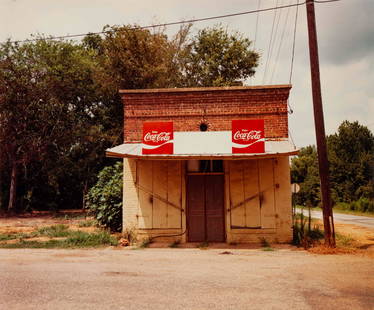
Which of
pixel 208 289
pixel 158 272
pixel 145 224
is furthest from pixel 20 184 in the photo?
pixel 208 289

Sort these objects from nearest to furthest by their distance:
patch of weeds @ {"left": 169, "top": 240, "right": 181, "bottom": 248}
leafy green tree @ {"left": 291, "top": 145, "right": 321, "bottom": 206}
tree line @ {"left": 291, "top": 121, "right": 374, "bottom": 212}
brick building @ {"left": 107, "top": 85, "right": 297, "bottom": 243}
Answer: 1. patch of weeds @ {"left": 169, "top": 240, "right": 181, "bottom": 248}
2. brick building @ {"left": 107, "top": 85, "right": 297, "bottom": 243}
3. tree line @ {"left": 291, "top": 121, "right": 374, "bottom": 212}
4. leafy green tree @ {"left": 291, "top": 145, "right": 321, "bottom": 206}

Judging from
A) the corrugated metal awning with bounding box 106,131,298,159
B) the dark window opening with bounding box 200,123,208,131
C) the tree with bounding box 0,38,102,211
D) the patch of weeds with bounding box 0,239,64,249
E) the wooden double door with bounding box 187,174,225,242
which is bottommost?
the patch of weeds with bounding box 0,239,64,249

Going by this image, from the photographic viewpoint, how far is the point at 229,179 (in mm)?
11578

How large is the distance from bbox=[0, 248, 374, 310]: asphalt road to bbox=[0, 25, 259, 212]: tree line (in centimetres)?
1663

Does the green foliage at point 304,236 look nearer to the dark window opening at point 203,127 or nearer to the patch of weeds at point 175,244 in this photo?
the patch of weeds at point 175,244

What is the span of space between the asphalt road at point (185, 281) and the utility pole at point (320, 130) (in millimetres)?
1176

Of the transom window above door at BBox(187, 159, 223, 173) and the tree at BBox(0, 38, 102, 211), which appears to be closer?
the transom window above door at BBox(187, 159, 223, 173)

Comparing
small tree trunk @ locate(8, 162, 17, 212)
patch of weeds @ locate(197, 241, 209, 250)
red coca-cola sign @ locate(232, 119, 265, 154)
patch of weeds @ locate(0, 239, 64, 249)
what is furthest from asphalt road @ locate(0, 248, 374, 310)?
small tree trunk @ locate(8, 162, 17, 212)

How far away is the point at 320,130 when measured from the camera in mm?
Result: 9977

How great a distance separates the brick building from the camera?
11.2 m

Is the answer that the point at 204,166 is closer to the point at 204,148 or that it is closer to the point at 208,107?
the point at 204,148

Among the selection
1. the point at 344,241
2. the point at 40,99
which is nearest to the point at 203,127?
the point at 344,241

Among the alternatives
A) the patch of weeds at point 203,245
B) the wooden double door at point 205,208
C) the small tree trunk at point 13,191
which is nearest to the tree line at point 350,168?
the wooden double door at point 205,208

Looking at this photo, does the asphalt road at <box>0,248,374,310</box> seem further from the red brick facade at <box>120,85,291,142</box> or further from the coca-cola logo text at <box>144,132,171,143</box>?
the red brick facade at <box>120,85,291,142</box>
